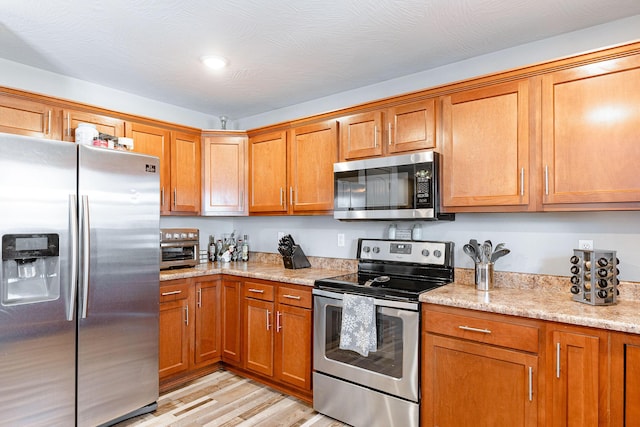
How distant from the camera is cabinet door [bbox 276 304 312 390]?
8.70 feet

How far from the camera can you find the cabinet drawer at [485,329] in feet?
5.89

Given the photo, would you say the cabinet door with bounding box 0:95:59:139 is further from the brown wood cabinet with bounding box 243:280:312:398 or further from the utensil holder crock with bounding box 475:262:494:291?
the utensil holder crock with bounding box 475:262:494:291

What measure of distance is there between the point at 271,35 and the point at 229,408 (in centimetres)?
255

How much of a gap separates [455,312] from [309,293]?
3.39ft

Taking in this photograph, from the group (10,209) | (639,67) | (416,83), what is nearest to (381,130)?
(416,83)

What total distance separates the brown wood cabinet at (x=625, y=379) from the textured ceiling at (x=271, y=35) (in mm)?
1721

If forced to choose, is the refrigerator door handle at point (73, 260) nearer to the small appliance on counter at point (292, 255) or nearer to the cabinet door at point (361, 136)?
the small appliance on counter at point (292, 255)

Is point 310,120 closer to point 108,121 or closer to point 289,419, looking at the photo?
point 108,121

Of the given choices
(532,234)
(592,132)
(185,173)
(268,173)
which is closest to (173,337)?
(185,173)

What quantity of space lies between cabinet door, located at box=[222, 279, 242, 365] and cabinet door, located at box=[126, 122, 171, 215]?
0.88 metres

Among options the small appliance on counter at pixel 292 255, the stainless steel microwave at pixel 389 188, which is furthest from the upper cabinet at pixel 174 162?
the stainless steel microwave at pixel 389 188

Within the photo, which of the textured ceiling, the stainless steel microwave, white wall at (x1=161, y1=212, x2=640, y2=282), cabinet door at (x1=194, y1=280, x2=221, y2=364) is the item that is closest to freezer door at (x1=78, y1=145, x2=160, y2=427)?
cabinet door at (x1=194, y1=280, x2=221, y2=364)

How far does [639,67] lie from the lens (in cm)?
181

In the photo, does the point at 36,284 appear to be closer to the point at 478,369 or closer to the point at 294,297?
the point at 294,297
